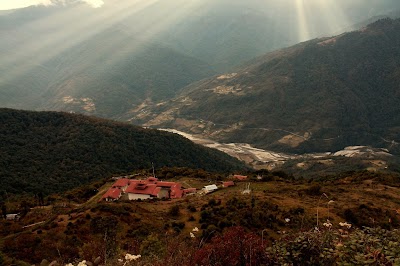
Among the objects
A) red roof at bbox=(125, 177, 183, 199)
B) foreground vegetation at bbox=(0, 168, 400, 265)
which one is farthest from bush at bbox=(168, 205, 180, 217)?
red roof at bbox=(125, 177, 183, 199)

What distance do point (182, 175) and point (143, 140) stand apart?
2401 inches

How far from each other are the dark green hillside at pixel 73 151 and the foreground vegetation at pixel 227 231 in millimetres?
31232

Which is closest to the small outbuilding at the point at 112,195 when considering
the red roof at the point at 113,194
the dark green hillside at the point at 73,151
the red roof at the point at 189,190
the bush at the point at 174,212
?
the red roof at the point at 113,194

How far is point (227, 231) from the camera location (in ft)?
40.8

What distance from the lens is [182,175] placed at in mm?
74750

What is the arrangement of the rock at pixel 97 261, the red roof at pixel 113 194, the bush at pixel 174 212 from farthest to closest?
1. the red roof at pixel 113 194
2. the bush at pixel 174 212
3. the rock at pixel 97 261

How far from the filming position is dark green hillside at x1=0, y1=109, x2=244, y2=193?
87.3 m

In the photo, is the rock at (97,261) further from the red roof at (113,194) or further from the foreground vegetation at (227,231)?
the red roof at (113,194)

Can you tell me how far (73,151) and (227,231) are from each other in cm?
10324

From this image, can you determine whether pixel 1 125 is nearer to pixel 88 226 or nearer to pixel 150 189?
pixel 150 189

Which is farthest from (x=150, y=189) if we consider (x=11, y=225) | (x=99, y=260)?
(x=99, y=260)

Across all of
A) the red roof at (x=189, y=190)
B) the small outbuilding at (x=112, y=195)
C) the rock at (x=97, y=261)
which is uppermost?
the rock at (x=97, y=261)

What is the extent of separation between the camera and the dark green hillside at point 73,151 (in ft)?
286

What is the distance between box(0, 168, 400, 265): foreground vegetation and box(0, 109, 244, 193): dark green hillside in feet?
102
